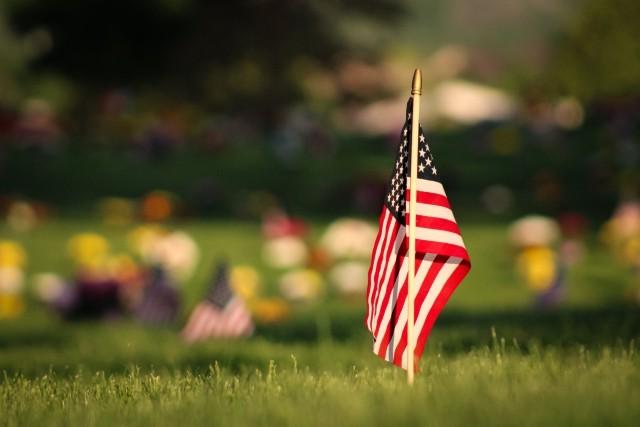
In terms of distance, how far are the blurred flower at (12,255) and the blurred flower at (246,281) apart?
4197 mm

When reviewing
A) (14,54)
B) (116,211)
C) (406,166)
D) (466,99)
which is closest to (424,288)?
(406,166)

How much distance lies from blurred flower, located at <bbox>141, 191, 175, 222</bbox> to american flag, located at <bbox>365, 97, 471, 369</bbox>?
666 inches

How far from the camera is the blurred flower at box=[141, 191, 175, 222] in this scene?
72.1 ft

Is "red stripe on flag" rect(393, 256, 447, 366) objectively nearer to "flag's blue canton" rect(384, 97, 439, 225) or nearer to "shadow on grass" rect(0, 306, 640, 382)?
"flag's blue canton" rect(384, 97, 439, 225)

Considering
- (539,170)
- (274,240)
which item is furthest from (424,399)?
(539,170)

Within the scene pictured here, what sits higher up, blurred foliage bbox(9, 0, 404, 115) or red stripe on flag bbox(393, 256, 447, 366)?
blurred foliage bbox(9, 0, 404, 115)

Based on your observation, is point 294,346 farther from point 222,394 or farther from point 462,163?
point 462,163

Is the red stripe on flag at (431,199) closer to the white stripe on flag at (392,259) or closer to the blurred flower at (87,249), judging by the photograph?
the white stripe on flag at (392,259)

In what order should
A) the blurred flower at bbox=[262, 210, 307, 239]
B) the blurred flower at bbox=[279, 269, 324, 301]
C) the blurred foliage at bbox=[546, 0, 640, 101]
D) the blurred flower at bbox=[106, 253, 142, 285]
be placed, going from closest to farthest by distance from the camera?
1. the blurred flower at bbox=[106, 253, 142, 285]
2. the blurred flower at bbox=[279, 269, 324, 301]
3. the blurred flower at bbox=[262, 210, 307, 239]
4. the blurred foliage at bbox=[546, 0, 640, 101]

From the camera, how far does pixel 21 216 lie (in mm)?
22219

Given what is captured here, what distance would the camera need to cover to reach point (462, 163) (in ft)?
81.7

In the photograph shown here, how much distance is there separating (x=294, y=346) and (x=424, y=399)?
4328 mm

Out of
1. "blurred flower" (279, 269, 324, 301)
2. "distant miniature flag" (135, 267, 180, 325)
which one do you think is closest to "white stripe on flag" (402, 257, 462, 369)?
"distant miniature flag" (135, 267, 180, 325)

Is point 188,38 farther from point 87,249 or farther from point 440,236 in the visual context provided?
point 440,236
